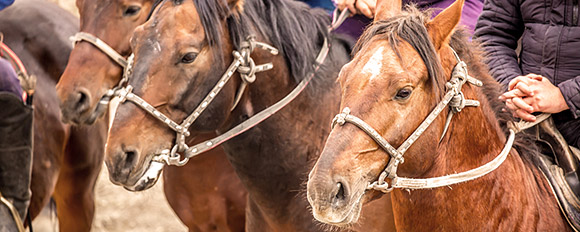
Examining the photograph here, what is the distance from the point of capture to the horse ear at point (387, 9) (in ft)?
7.64

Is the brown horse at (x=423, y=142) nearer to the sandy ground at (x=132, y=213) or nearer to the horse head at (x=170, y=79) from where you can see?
the horse head at (x=170, y=79)

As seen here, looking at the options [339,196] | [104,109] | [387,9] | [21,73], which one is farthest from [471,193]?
[21,73]

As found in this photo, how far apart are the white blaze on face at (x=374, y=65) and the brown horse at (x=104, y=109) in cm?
155

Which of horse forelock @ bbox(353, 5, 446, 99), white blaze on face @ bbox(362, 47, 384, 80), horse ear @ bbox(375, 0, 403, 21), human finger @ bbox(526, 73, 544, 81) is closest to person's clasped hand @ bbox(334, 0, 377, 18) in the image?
horse ear @ bbox(375, 0, 403, 21)

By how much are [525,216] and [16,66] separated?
123 inches

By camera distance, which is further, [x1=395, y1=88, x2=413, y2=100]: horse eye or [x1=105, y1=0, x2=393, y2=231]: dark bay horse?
[x1=105, y1=0, x2=393, y2=231]: dark bay horse

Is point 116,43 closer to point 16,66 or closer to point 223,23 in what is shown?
point 223,23

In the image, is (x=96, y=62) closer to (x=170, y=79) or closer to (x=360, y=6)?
(x=170, y=79)

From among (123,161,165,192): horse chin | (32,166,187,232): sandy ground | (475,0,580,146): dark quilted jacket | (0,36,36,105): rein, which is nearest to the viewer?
(475,0,580,146): dark quilted jacket

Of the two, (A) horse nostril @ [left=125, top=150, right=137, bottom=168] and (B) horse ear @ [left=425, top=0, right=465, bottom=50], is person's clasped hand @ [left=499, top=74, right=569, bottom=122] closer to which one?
(B) horse ear @ [left=425, top=0, right=465, bottom=50]

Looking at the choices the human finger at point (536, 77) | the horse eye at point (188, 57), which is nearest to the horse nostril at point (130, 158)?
the horse eye at point (188, 57)

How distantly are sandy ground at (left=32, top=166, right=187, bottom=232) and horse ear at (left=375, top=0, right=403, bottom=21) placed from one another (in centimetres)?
421

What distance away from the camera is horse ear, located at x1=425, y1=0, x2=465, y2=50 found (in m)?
2.11

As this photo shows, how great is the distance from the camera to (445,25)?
2.12 meters
